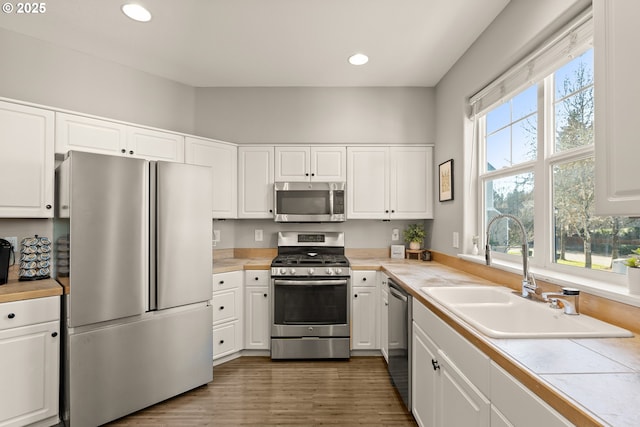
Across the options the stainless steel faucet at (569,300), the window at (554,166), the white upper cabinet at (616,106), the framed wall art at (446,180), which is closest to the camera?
the white upper cabinet at (616,106)

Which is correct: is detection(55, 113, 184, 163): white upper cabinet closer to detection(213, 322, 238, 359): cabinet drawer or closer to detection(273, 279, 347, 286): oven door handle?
detection(273, 279, 347, 286): oven door handle

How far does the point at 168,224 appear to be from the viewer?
2.34 m

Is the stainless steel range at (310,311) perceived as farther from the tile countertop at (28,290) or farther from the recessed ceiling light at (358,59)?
the recessed ceiling light at (358,59)

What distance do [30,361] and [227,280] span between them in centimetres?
138

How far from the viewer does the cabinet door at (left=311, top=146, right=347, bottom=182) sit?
3443mm

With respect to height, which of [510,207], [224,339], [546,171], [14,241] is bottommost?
[224,339]

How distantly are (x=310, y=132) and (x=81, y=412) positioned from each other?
299cm

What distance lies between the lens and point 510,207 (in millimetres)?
2271

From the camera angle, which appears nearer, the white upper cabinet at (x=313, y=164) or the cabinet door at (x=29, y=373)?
the cabinet door at (x=29, y=373)

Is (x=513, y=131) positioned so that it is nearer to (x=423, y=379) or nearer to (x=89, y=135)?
(x=423, y=379)

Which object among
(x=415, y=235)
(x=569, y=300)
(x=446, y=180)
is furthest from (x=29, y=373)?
(x=446, y=180)

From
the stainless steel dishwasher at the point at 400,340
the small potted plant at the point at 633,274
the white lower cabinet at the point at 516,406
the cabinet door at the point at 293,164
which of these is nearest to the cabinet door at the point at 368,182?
the cabinet door at the point at 293,164

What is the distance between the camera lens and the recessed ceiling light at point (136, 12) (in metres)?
2.17

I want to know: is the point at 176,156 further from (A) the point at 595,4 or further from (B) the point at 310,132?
(A) the point at 595,4
